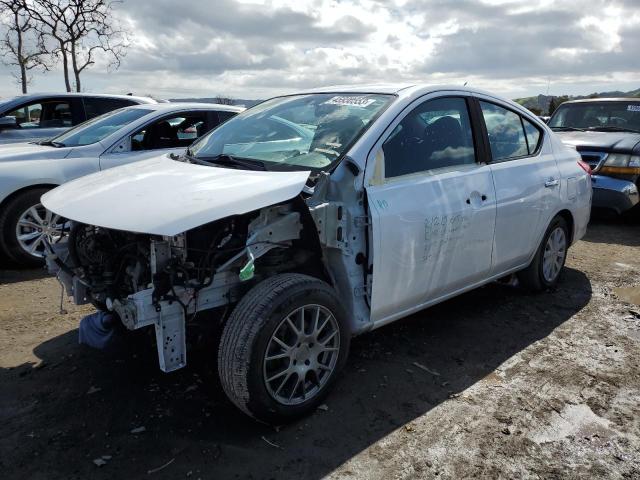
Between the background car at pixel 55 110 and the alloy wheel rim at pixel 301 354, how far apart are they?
6.08m

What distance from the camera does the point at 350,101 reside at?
3.59 m

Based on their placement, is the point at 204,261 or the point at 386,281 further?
the point at 386,281

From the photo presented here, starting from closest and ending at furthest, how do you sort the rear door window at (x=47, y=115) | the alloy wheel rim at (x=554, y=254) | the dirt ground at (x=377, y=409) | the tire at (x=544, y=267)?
1. the dirt ground at (x=377, y=409)
2. the tire at (x=544, y=267)
3. the alloy wheel rim at (x=554, y=254)
4. the rear door window at (x=47, y=115)

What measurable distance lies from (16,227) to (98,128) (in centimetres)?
157

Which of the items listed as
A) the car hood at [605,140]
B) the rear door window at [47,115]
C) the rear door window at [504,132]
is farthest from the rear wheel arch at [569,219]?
the rear door window at [47,115]

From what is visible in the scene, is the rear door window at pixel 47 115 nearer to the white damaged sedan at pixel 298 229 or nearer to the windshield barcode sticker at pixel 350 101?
the white damaged sedan at pixel 298 229

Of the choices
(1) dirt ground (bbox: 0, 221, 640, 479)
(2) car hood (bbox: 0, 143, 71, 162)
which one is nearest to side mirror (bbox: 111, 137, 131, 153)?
(2) car hood (bbox: 0, 143, 71, 162)

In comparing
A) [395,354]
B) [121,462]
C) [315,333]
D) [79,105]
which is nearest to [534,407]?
[395,354]

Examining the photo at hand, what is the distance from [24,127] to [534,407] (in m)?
7.44

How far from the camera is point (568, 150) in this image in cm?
493

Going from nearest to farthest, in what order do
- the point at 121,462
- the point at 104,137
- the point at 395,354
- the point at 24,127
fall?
1. the point at 121,462
2. the point at 395,354
3. the point at 104,137
4. the point at 24,127

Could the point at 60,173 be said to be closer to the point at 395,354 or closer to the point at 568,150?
the point at 395,354

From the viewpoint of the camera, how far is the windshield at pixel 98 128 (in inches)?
234

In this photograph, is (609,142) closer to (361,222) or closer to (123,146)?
(361,222)
